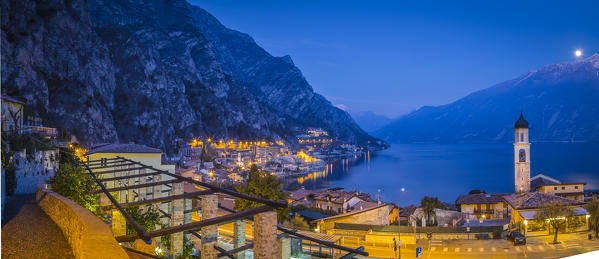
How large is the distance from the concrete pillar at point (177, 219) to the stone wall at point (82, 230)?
1605 millimetres

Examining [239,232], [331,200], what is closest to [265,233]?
[239,232]

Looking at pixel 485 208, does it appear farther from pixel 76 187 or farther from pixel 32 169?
pixel 32 169

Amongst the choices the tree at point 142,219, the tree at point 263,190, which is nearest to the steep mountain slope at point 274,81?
the tree at point 263,190

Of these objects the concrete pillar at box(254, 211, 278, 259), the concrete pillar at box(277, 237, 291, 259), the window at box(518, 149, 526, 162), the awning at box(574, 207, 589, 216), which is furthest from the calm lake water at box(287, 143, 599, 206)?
the concrete pillar at box(254, 211, 278, 259)

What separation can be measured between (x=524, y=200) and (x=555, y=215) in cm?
311

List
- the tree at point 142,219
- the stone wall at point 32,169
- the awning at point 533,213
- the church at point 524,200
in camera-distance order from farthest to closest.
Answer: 1. the church at point 524,200
2. the awning at point 533,213
3. the stone wall at point 32,169
4. the tree at point 142,219

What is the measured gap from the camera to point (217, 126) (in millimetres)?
56062

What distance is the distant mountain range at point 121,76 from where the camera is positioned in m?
20.7

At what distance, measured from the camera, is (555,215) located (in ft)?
36.4

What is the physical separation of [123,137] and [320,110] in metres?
85.6

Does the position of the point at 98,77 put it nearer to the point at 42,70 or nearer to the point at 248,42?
the point at 42,70

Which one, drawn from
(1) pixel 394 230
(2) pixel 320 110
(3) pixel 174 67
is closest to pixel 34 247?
(1) pixel 394 230

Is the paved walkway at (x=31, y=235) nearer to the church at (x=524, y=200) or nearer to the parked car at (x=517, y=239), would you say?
the parked car at (x=517, y=239)

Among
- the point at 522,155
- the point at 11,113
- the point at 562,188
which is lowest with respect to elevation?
the point at 562,188
